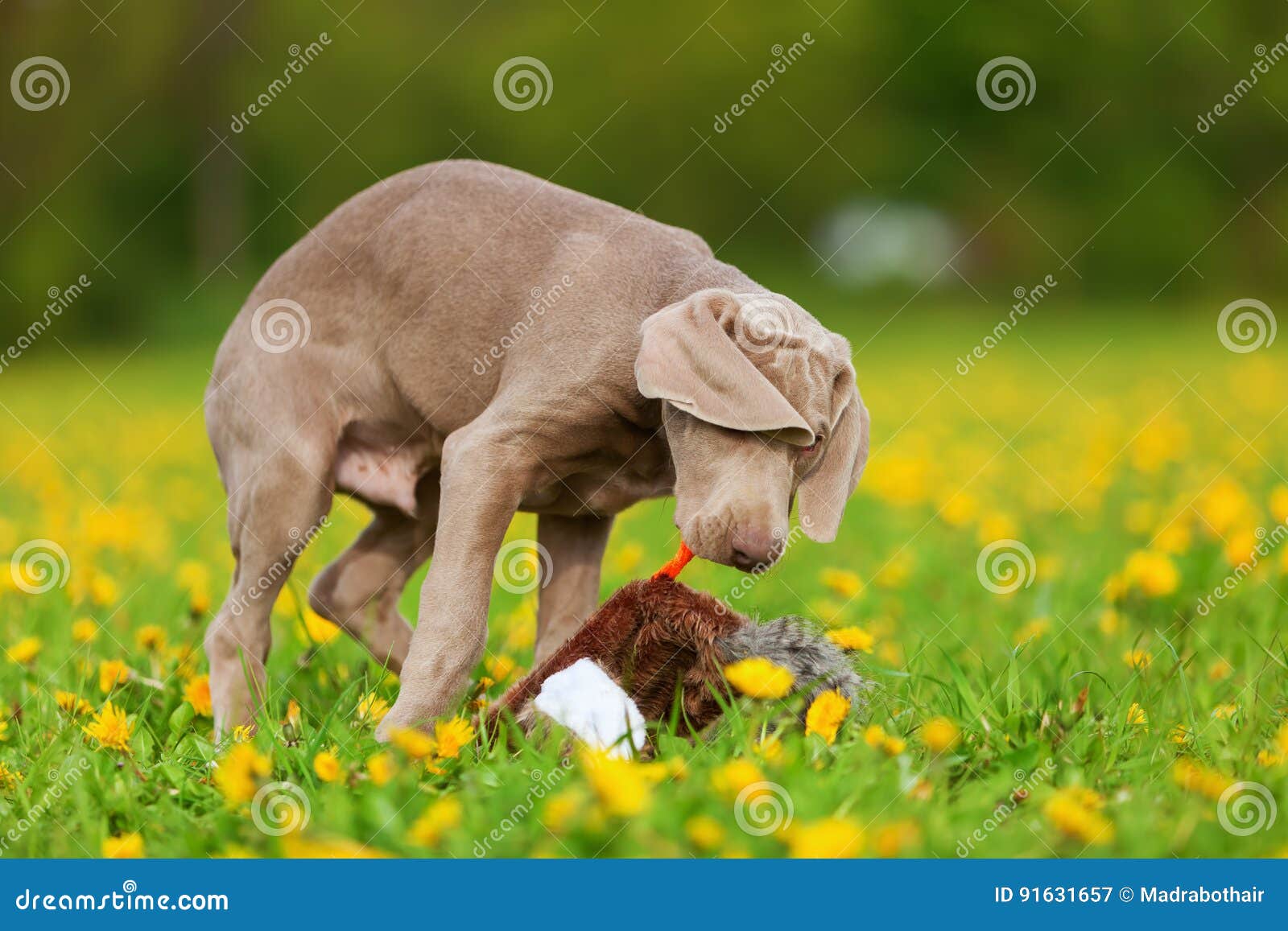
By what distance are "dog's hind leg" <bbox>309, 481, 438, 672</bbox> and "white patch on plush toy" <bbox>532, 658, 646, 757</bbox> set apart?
4.26 ft

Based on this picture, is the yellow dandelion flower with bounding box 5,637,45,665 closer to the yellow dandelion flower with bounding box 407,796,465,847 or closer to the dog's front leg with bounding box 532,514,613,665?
the dog's front leg with bounding box 532,514,613,665

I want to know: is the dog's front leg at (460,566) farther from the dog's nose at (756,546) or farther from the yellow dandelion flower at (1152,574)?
the yellow dandelion flower at (1152,574)

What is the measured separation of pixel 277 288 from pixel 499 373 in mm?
825

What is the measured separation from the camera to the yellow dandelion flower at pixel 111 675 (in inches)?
128

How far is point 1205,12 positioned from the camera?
19594 mm

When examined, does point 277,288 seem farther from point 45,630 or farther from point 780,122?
point 780,122

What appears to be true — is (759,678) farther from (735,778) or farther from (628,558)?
(628,558)

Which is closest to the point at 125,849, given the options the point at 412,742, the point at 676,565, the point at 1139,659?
the point at 412,742

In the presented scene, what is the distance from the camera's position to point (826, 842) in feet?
6.03

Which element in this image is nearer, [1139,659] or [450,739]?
[450,739]

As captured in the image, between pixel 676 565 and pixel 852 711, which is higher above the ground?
pixel 852 711

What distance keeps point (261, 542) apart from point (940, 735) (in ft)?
6.46

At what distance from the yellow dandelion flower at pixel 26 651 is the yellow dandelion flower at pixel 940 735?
2332mm

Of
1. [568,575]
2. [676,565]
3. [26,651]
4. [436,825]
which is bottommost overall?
[26,651]
